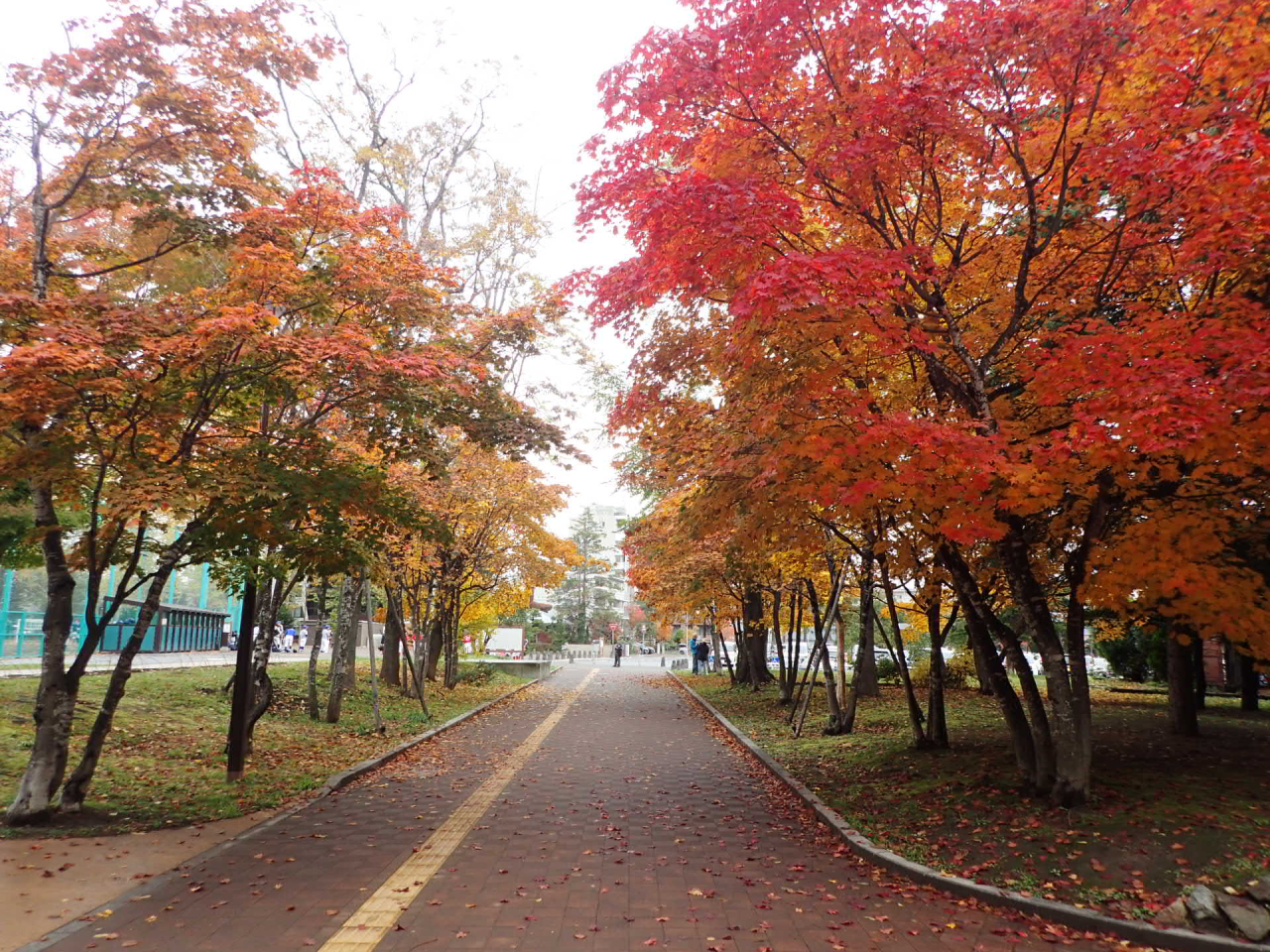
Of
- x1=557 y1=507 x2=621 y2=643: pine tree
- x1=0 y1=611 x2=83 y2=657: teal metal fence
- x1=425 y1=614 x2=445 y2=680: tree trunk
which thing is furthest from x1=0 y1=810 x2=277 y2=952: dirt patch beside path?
x1=557 y1=507 x2=621 y2=643: pine tree

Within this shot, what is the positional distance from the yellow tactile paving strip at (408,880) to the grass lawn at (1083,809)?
3.62 m

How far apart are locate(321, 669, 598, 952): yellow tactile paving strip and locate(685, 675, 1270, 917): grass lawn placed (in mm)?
Answer: 3625

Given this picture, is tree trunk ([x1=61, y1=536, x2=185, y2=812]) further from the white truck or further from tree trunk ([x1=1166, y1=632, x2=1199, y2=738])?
the white truck

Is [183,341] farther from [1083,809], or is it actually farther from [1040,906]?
[1083,809]

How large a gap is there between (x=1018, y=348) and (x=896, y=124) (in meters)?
2.69

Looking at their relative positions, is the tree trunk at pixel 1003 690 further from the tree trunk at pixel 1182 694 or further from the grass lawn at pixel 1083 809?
the tree trunk at pixel 1182 694

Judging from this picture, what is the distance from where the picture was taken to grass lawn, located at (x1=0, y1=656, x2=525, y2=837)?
754cm

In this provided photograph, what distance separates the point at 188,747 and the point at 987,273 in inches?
→ 457

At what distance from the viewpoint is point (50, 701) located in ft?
22.2

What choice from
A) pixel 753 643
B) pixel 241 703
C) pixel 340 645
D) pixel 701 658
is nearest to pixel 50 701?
pixel 241 703

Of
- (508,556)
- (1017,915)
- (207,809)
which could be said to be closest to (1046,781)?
(1017,915)

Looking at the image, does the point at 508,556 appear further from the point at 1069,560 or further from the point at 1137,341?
the point at 1137,341

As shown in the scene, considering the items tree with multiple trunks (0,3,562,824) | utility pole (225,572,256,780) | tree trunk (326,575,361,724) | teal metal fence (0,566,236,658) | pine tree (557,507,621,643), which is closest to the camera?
tree with multiple trunks (0,3,562,824)

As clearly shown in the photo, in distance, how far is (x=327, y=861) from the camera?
6.04m
